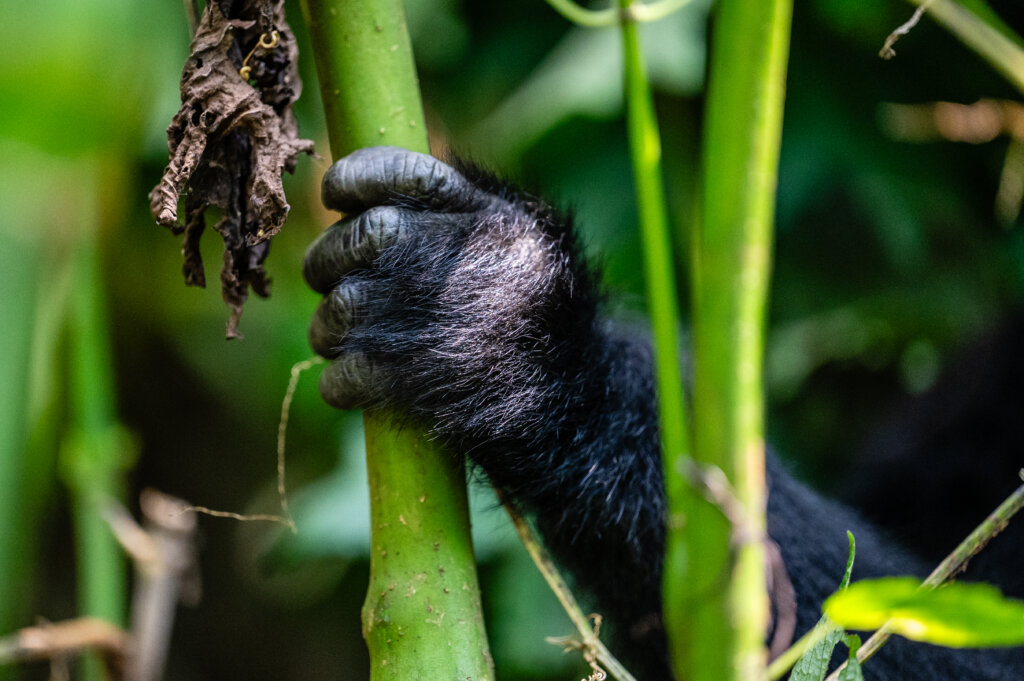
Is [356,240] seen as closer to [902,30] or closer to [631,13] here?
[631,13]

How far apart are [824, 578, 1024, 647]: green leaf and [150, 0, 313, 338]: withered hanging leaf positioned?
0.37 meters

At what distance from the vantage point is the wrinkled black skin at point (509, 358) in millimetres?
606

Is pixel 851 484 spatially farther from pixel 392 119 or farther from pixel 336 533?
pixel 392 119

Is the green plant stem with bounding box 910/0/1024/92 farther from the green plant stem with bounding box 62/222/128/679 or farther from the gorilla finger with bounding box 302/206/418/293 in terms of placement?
the green plant stem with bounding box 62/222/128/679

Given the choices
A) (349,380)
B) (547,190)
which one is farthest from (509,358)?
(547,190)

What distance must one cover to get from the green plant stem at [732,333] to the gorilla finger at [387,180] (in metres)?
0.25

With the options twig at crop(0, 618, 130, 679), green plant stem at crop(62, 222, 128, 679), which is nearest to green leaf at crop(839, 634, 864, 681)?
twig at crop(0, 618, 130, 679)

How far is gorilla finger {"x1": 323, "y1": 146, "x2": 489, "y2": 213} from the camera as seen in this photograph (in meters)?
0.56

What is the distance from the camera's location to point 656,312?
1.43 feet

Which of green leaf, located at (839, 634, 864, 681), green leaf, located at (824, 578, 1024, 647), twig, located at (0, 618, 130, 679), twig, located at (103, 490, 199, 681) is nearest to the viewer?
green leaf, located at (824, 578, 1024, 647)

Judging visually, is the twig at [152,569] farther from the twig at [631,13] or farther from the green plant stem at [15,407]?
the twig at [631,13]

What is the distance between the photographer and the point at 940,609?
0.97 ft

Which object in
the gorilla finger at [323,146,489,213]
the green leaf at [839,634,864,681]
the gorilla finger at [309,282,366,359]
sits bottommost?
the green leaf at [839,634,864,681]

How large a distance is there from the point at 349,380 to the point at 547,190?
750mm
